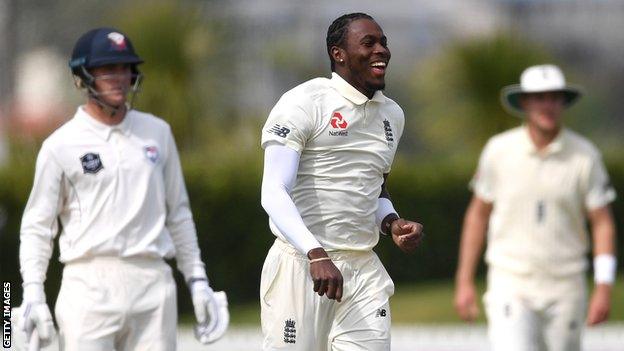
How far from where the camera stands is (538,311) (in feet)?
33.0

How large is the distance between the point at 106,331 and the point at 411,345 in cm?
770

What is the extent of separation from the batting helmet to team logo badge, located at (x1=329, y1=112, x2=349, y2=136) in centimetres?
160

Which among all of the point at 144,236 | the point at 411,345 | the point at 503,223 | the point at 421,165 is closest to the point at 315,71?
the point at 421,165

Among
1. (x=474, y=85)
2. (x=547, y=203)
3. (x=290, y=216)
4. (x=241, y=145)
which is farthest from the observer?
(x=474, y=85)

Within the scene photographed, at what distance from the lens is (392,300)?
746 inches

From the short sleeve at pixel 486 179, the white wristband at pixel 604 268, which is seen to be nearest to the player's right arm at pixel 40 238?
the short sleeve at pixel 486 179

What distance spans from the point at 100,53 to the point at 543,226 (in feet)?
9.92

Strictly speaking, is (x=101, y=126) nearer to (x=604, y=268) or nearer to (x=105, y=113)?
(x=105, y=113)

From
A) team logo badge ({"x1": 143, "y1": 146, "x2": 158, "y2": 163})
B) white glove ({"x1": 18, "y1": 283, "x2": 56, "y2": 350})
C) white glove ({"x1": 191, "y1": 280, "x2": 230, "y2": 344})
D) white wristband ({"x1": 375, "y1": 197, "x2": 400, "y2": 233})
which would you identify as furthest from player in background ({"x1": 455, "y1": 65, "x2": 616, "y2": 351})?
white glove ({"x1": 18, "y1": 283, "x2": 56, "y2": 350})

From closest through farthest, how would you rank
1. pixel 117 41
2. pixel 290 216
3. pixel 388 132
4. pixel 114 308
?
pixel 290 216 < pixel 388 132 < pixel 114 308 < pixel 117 41

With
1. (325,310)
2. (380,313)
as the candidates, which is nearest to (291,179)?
(325,310)

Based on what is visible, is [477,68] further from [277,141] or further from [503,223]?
[277,141]

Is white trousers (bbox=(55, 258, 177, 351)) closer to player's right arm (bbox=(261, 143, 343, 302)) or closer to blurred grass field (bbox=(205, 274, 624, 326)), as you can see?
player's right arm (bbox=(261, 143, 343, 302))

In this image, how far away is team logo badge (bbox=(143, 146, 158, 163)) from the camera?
8.52 m
